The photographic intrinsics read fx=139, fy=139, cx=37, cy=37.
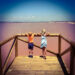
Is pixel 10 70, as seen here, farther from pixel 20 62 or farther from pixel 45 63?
pixel 45 63

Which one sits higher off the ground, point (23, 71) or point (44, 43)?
point (44, 43)

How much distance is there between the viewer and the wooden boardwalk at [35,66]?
3.62 metres

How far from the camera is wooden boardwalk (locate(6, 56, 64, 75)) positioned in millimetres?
3615

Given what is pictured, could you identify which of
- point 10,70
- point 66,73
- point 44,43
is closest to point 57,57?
point 44,43

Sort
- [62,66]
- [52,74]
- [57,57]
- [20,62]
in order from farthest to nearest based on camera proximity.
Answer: [57,57] < [20,62] < [62,66] < [52,74]

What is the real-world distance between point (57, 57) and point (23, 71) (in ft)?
5.52

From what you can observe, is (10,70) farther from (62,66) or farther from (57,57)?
(57,57)

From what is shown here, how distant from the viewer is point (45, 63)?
4297 mm

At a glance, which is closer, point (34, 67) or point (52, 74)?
point (52, 74)

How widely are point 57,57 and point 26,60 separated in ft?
3.74

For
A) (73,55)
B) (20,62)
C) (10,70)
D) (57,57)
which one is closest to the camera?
(73,55)

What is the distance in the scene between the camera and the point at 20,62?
4402 mm

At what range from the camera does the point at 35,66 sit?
4.05 meters

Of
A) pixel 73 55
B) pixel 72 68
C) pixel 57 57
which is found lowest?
pixel 57 57
